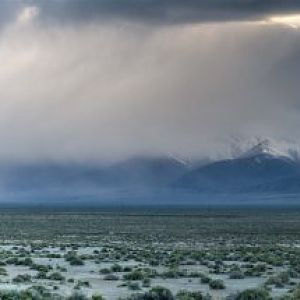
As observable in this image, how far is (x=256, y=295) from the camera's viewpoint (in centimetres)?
3406

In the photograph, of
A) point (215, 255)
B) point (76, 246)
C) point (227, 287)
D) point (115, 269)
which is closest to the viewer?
point (227, 287)

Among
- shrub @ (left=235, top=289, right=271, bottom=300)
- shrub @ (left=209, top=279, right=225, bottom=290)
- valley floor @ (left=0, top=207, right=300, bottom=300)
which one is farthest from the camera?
shrub @ (left=209, top=279, right=225, bottom=290)

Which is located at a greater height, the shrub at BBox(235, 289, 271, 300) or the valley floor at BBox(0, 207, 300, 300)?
the valley floor at BBox(0, 207, 300, 300)

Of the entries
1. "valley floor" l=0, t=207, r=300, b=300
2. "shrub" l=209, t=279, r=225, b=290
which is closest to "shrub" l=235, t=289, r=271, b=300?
"valley floor" l=0, t=207, r=300, b=300

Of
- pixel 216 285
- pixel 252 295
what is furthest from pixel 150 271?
pixel 252 295

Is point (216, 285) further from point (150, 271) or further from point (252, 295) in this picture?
point (150, 271)

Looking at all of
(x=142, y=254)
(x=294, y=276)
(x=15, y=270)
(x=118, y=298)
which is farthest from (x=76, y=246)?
(x=118, y=298)

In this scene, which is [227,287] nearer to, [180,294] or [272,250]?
[180,294]

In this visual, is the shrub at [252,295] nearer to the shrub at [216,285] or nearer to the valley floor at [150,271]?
the valley floor at [150,271]

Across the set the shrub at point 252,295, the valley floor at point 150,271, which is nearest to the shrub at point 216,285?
the valley floor at point 150,271

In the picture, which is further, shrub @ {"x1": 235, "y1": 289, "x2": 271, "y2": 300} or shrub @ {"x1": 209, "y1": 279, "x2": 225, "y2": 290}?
shrub @ {"x1": 209, "y1": 279, "x2": 225, "y2": 290}

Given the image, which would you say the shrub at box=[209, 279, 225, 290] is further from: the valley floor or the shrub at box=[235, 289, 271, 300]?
the shrub at box=[235, 289, 271, 300]

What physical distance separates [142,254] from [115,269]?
560 inches

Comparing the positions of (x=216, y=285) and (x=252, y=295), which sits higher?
(x=216, y=285)
